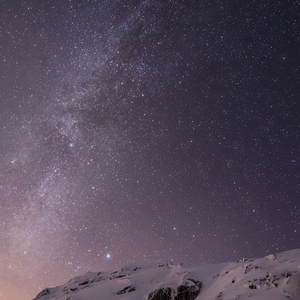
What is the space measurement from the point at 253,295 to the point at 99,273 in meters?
25.2

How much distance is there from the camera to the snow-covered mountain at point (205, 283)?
13219 mm

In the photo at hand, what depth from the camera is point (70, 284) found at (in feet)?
94.4

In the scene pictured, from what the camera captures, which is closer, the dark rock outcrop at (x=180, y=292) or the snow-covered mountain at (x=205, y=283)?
the snow-covered mountain at (x=205, y=283)

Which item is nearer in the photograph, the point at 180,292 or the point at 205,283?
the point at 180,292

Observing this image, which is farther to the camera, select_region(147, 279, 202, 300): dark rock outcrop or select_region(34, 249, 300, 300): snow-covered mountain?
select_region(147, 279, 202, 300): dark rock outcrop

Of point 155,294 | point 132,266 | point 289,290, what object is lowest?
point 289,290

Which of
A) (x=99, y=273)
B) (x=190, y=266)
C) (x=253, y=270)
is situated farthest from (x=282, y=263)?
(x=99, y=273)

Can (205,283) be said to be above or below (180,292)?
below

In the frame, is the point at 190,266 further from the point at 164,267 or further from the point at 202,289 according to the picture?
the point at 202,289

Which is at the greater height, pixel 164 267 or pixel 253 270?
pixel 164 267

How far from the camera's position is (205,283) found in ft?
64.7

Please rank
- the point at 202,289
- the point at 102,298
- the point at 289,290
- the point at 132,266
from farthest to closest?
the point at 132,266 → the point at 102,298 → the point at 202,289 → the point at 289,290

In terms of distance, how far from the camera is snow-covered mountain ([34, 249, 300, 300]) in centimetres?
1322

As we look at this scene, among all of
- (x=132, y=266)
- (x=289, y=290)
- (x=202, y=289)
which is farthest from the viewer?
(x=132, y=266)
